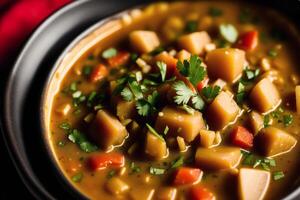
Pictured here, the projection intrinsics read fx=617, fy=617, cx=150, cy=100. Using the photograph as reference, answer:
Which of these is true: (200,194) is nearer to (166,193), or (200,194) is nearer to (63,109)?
(166,193)

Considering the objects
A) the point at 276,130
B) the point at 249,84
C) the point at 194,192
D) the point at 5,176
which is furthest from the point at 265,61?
the point at 5,176

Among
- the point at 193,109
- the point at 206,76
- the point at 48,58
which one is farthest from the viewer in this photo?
the point at 48,58

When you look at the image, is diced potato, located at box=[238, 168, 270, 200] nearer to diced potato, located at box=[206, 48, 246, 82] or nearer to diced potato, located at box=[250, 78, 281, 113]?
diced potato, located at box=[250, 78, 281, 113]

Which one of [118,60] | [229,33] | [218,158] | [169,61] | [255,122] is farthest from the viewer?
[229,33]

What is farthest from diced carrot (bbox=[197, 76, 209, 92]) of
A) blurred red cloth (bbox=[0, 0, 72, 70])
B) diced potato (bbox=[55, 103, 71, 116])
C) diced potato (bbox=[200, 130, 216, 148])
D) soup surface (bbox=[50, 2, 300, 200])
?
blurred red cloth (bbox=[0, 0, 72, 70])

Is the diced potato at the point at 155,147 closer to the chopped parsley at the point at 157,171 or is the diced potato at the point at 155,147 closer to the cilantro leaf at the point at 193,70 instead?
the chopped parsley at the point at 157,171

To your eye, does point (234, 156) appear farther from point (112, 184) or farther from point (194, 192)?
point (112, 184)

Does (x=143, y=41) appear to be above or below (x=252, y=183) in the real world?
above

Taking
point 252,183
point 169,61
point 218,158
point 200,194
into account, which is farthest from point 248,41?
point 200,194
